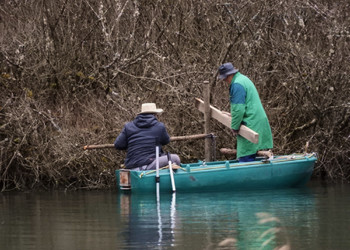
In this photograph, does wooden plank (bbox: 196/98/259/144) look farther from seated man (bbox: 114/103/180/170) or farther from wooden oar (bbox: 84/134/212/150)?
seated man (bbox: 114/103/180/170)

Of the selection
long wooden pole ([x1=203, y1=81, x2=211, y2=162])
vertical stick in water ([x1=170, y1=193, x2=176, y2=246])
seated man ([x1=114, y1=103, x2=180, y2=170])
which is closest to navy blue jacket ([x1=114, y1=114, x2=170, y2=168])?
seated man ([x1=114, y1=103, x2=180, y2=170])

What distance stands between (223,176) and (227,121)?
1068mm

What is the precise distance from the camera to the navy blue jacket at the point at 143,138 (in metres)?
14.2

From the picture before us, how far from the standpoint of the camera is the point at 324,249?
8.57m

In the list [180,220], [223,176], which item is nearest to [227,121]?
[223,176]

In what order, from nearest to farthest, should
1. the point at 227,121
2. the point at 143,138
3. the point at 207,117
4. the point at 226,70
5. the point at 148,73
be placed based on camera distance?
the point at 143,138 → the point at 226,70 → the point at 227,121 → the point at 207,117 → the point at 148,73

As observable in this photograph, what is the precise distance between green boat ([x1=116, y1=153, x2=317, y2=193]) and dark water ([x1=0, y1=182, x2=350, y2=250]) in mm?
231

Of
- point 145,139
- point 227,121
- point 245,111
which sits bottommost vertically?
point 145,139

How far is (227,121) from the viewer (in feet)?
→ 49.1

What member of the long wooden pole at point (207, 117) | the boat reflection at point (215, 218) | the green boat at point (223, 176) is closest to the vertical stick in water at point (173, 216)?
the boat reflection at point (215, 218)

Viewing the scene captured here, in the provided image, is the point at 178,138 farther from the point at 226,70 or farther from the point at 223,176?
the point at 226,70

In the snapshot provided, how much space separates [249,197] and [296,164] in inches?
51.0

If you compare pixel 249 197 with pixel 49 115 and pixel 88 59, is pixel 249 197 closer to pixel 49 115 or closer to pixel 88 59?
pixel 49 115

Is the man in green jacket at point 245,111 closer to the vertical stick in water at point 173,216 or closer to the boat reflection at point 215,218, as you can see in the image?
the boat reflection at point 215,218
